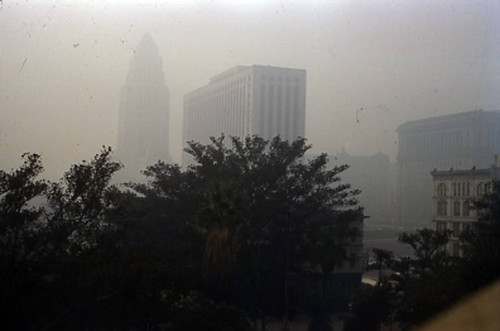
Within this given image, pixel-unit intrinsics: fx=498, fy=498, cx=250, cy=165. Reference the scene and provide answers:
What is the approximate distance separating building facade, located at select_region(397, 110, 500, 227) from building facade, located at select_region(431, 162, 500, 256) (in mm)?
1349

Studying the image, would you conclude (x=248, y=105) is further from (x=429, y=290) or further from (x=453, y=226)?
(x=429, y=290)

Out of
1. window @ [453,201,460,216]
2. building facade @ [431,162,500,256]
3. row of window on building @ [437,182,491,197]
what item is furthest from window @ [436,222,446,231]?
row of window on building @ [437,182,491,197]

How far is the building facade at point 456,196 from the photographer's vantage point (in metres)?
27.9

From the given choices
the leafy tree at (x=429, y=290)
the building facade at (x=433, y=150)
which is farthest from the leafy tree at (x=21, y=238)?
the building facade at (x=433, y=150)

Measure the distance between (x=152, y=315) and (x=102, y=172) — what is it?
3740 mm

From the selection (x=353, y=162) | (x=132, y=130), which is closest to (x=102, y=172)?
(x=353, y=162)

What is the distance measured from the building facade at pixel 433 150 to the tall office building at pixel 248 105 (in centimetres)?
628

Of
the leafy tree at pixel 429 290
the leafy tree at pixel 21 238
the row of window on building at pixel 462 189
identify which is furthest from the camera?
the row of window on building at pixel 462 189

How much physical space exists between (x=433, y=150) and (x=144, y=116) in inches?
879

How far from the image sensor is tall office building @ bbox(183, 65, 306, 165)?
2778cm

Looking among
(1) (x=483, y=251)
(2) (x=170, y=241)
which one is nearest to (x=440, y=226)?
(1) (x=483, y=251)

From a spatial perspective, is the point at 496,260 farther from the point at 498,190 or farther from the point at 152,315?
the point at 498,190

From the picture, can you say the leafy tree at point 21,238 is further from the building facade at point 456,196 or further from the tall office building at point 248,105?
the building facade at point 456,196

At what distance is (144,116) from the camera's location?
40.4 m
